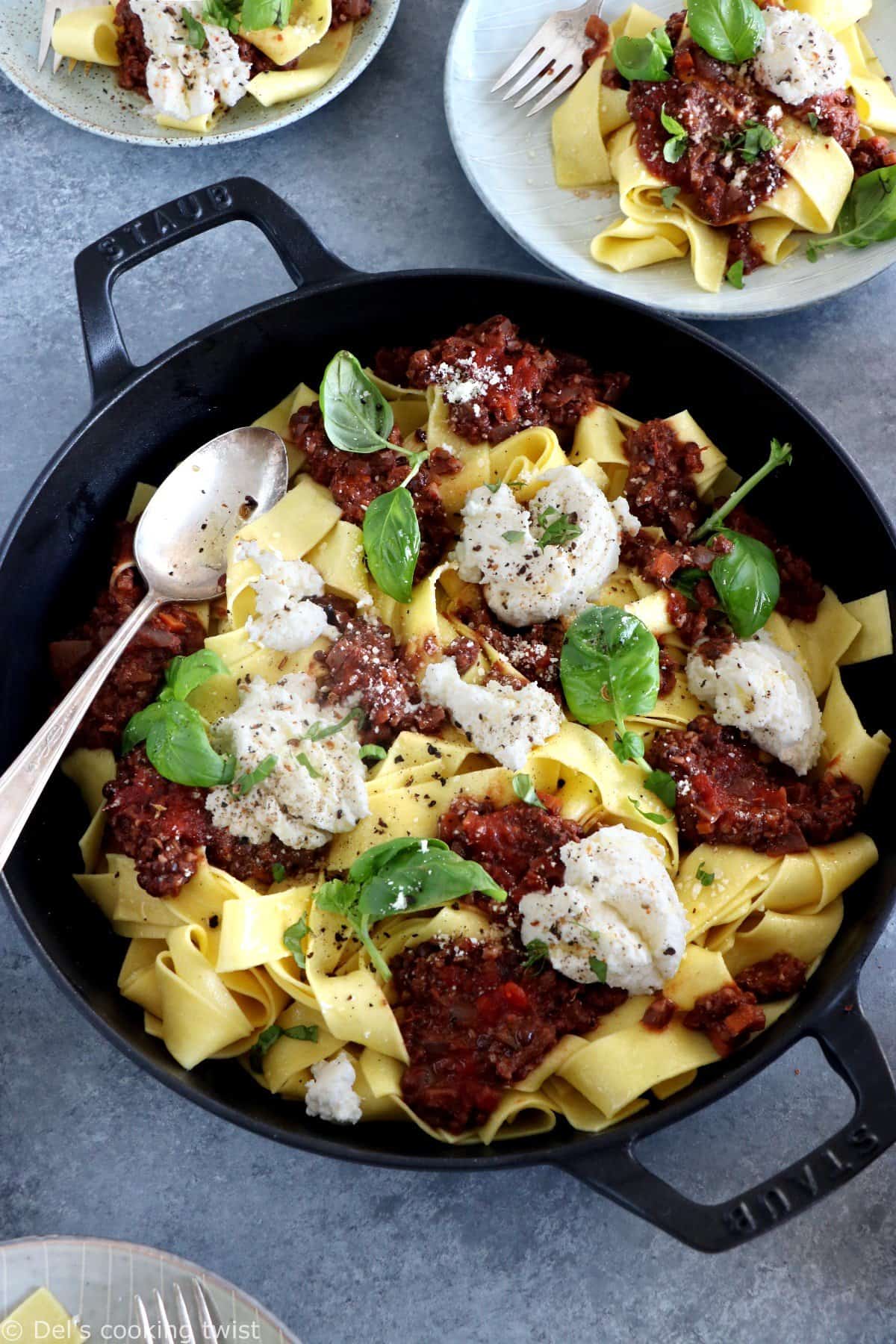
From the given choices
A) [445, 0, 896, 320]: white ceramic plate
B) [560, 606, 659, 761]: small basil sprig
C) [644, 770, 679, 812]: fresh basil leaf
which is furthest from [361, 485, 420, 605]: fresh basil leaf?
[445, 0, 896, 320]: white ceramic plate

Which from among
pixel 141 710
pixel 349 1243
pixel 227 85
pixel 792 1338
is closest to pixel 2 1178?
pixel 349 1243

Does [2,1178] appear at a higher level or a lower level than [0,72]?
lower

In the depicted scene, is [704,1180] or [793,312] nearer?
[704,1180]

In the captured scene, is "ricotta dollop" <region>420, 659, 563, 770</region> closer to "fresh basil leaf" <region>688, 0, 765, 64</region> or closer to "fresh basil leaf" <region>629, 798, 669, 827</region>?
"fresh basil leaf" <region>629, 798, 669, 827</region>

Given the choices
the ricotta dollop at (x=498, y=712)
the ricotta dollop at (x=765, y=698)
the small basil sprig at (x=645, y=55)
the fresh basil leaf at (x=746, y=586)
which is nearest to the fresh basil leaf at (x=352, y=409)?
the ricotta dollop at (x=498, y=712)

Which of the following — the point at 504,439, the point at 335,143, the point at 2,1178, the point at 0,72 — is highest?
the point at 0,72

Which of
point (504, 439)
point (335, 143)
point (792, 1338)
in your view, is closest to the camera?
point (792, 1338)

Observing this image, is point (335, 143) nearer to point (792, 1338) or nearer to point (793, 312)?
point (793, 312)
